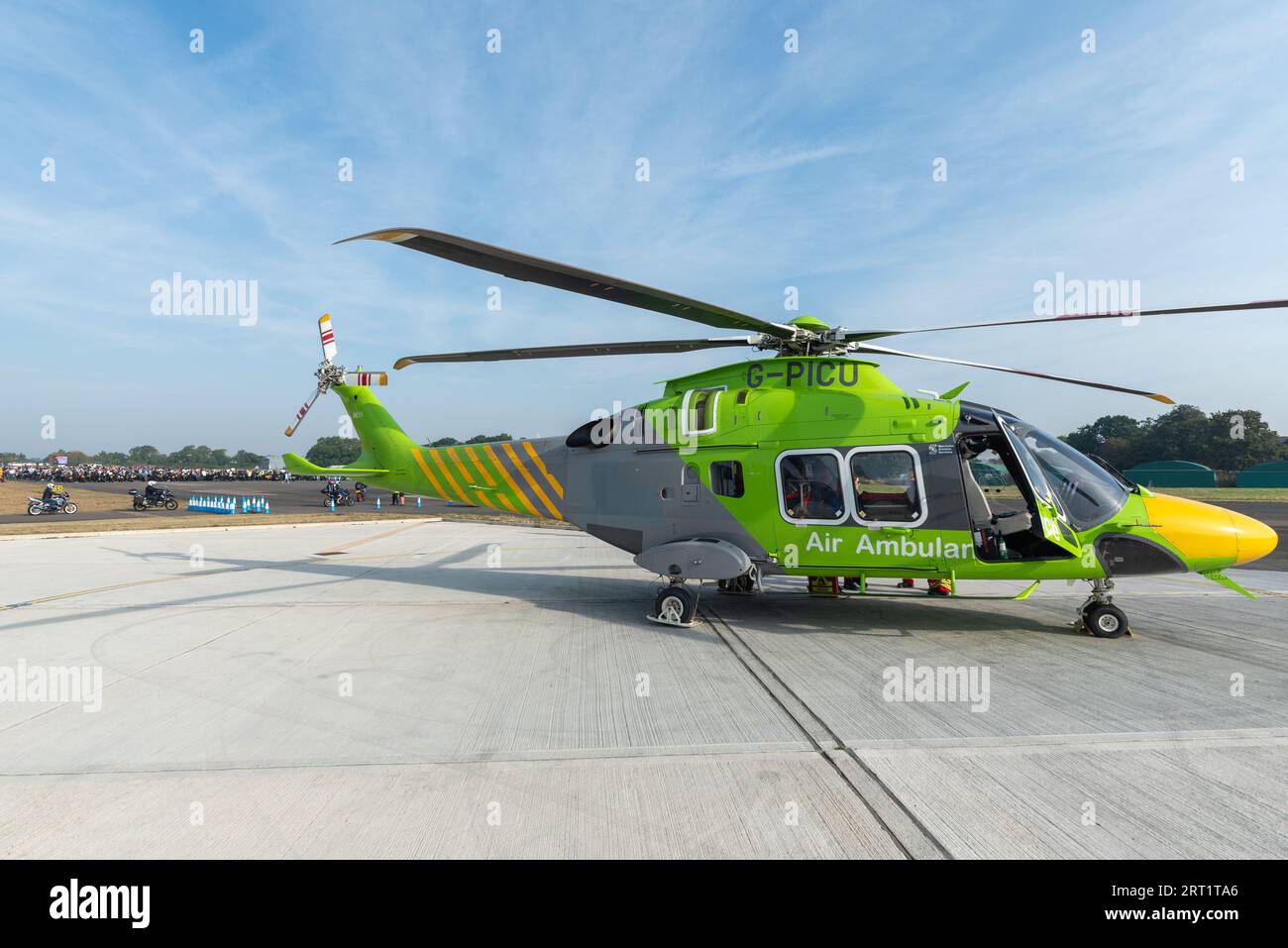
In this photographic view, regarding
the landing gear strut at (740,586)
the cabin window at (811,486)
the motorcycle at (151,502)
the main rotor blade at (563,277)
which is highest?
the main rotor blade at (563,277)

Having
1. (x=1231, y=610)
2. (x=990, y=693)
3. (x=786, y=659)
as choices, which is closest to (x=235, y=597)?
(x=786, y=659)

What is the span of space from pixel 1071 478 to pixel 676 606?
4.63 m

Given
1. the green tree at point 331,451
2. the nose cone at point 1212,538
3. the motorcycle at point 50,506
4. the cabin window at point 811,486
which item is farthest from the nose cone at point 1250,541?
the green tree at point 331,451

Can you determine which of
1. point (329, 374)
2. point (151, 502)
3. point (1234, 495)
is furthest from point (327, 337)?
point (1234, 495)

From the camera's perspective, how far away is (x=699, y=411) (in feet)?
25.4

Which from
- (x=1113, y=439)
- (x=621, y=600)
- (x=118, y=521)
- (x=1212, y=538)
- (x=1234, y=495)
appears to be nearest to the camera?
(x=1212, y=538)

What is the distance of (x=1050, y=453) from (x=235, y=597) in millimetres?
11042

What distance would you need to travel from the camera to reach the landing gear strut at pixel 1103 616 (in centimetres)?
661

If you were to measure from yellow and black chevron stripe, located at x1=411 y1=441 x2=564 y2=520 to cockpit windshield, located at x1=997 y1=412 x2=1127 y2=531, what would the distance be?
19.4 feet

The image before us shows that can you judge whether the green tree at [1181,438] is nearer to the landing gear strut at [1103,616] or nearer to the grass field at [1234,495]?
the grass field at [1234,495]

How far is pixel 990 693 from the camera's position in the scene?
16.2 feet

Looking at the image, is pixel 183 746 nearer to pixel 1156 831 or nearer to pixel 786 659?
pixel 786 659

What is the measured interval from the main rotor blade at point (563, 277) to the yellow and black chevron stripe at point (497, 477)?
3.57 metres

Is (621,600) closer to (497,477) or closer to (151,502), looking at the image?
(497,477)
